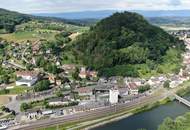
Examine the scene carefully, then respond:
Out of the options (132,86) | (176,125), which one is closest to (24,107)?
(132,86)

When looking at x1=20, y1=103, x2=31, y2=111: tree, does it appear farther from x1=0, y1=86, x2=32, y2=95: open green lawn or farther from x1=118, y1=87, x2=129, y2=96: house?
x1=118, y1=87, x2=129, y2=96: house

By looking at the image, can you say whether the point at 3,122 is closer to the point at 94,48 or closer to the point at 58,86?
the point at 58,86

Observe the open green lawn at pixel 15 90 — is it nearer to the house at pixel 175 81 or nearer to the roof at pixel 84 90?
the roof at pixel 84 90

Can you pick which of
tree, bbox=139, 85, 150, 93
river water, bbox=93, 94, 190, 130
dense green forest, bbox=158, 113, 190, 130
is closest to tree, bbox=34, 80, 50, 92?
tree, bbox=139, 85, 150, 93

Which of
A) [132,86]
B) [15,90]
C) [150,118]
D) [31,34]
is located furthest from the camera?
[31,34]

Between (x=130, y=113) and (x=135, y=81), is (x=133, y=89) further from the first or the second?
(x=130, y=113)

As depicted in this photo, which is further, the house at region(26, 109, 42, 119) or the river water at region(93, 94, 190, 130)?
the house at region(26, 109, 42, 119)
